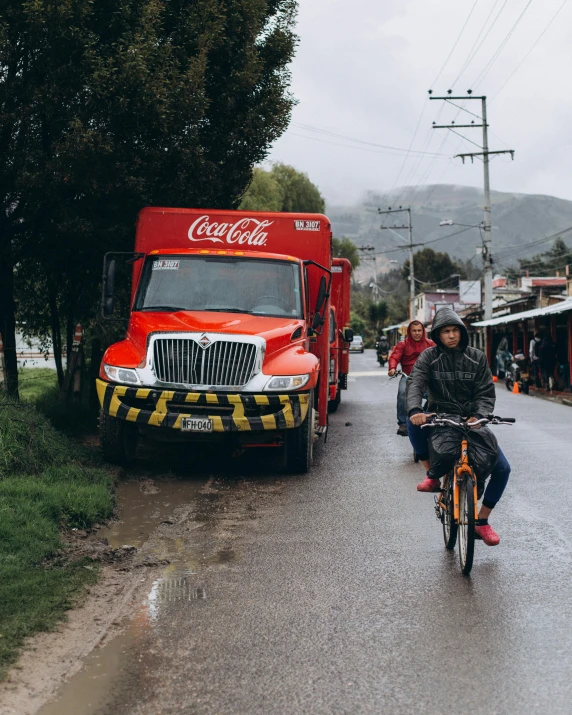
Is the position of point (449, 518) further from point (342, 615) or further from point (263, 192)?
point (263, 192)

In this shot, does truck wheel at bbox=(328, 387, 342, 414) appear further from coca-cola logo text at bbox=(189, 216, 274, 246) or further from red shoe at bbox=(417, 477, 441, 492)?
red shoe at bbox=(417, 477, 441, 492)

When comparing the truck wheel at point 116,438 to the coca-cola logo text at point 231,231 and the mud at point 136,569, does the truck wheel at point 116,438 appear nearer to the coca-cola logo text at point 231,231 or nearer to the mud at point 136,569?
the mud at point 136,569

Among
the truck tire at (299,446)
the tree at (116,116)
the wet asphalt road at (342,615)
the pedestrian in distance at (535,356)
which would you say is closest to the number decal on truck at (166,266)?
the tree at (116,116)

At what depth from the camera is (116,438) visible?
415 inches

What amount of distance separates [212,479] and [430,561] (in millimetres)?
4322

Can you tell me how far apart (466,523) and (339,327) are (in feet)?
44.6

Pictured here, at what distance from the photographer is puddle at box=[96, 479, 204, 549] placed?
25.3 feet

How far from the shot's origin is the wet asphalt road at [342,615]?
4.16 meters

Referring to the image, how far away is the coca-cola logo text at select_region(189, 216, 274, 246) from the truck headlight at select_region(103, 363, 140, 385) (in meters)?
2.68

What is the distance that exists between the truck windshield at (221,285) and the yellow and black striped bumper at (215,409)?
60.9 inches

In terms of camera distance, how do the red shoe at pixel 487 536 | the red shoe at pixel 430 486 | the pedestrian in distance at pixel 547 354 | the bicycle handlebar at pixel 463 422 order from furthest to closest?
the pedestrian in distance at pixel 547 354, the red shoe at pixel 430 486, the red shoe at pixel 487 536, the bicycle handlebar at pixel 463 422

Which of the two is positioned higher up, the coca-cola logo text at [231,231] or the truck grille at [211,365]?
the coca-cola logo text at [231,231]

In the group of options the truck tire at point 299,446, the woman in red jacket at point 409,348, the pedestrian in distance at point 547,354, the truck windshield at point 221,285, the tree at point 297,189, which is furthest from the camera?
the tree at point 297,189

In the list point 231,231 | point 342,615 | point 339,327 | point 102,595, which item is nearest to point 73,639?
point 102,595
